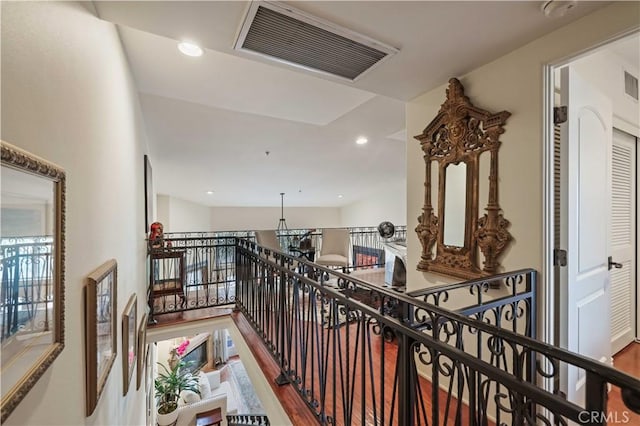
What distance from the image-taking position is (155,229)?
12.1 ft

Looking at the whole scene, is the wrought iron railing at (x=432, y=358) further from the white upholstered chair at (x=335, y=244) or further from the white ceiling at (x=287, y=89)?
the white upholstered chair at (x=335, y=244)

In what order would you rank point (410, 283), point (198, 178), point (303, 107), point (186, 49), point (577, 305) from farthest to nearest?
point (198, 178)
point (303, 107)
point (410, 283)
point (186, 49)
point (577, 305)

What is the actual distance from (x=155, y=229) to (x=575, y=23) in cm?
430

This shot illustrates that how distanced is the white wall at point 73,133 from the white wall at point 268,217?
306 inches

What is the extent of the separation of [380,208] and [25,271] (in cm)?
845

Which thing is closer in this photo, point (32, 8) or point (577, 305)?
point (32, 8)

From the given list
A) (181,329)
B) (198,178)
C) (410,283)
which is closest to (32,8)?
(410,283)

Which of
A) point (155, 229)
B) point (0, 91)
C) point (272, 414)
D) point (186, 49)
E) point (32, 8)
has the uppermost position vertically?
point (186, 49)

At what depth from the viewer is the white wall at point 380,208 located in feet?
26.1

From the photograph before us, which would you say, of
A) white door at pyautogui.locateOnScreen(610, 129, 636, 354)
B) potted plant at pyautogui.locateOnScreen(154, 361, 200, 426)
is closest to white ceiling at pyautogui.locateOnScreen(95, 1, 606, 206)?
white door at pyautogui.locateOnScreen(610, 129, 636, 354)

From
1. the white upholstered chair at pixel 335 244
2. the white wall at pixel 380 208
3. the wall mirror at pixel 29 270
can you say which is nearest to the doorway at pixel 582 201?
the wall mirror at pixel 29 270

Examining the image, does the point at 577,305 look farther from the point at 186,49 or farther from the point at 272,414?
the point at 186,49

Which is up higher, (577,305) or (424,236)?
(424,236)

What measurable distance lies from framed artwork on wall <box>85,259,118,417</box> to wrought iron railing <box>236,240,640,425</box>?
3.44ft
